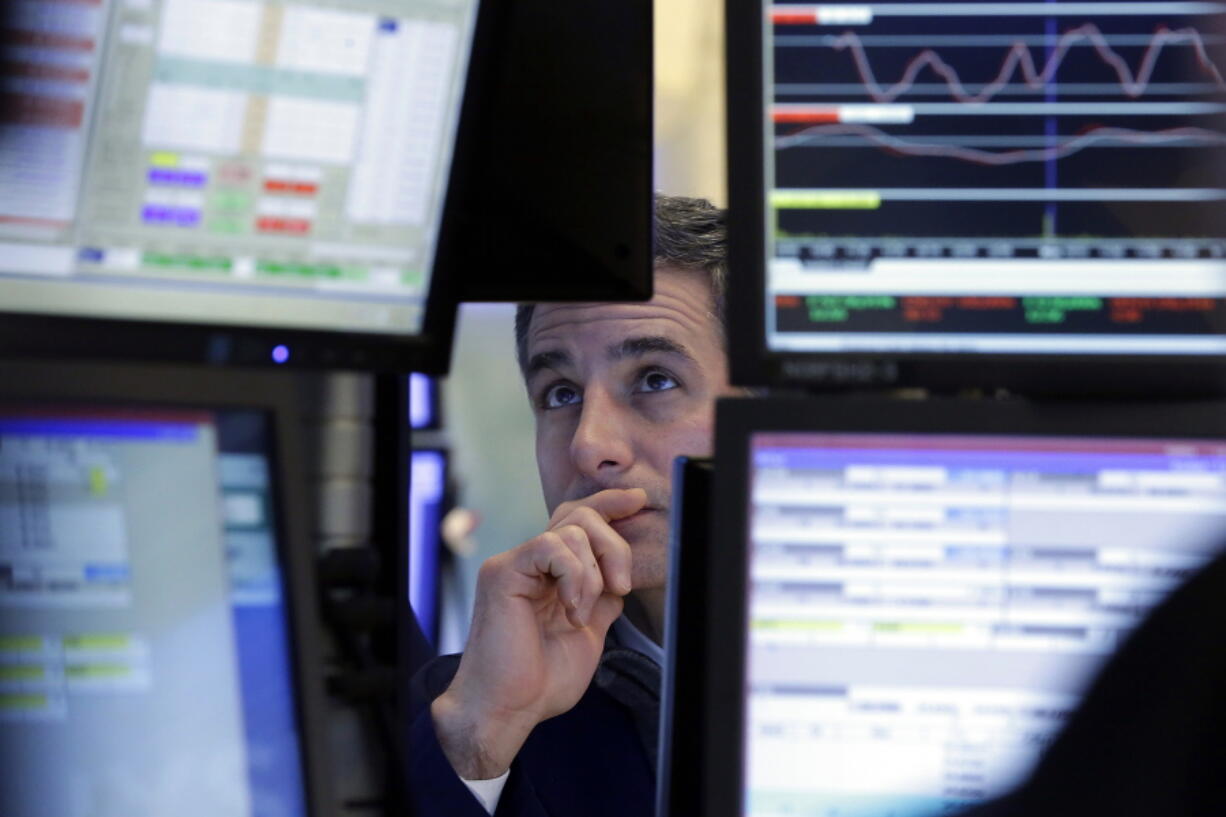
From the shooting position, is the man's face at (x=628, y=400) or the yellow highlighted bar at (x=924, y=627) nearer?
the yellow highlighted bar at (x=924, y=627)

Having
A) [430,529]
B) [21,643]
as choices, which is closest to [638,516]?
[21,643]

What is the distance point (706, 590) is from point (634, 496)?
0.64 m

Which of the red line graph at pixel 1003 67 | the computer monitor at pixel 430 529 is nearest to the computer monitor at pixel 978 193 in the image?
the red line graph at pixel 1003 67

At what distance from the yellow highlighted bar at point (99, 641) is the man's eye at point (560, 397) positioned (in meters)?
1.03

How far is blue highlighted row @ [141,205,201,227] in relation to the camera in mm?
891

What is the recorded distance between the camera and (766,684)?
900 mm

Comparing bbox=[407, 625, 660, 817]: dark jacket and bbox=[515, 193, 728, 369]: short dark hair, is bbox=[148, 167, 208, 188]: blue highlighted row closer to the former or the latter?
bbox=[407, 625, 660, 817]: dark jacket

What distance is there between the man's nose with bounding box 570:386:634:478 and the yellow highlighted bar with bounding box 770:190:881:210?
898mm

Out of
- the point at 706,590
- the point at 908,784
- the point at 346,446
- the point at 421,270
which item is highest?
the point at 421,270

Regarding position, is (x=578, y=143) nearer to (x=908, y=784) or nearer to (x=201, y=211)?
(x=201, y=211)

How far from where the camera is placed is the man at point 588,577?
139cm

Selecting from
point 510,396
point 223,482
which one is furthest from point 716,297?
point 510,396

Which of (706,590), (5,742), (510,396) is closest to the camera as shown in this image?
(5,742)

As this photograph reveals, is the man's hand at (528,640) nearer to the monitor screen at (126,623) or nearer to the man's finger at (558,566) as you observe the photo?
the man's finger at (558,566)
